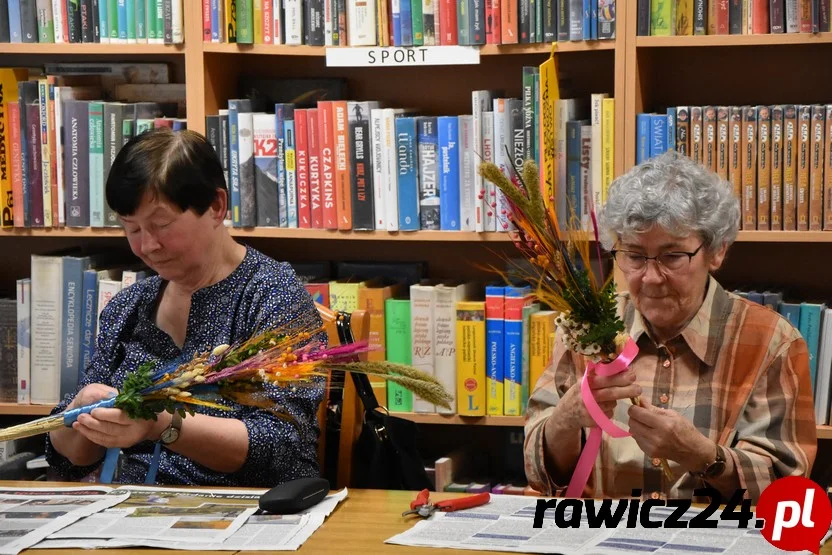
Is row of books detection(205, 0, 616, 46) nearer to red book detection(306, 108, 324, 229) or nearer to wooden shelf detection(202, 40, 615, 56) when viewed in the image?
wooden shelf detection(202, 40, 615, 56)

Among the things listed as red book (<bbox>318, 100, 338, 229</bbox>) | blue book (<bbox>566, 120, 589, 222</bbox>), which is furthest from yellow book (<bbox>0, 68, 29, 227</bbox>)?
blue book (<bbox>566, 120, 589, 222</bbox>)

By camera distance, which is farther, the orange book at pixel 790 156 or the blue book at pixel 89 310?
the blue book at pixel 89 310

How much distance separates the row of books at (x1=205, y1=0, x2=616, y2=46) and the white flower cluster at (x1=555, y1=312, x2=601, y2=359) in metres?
1.05

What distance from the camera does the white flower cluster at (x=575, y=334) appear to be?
66.7 inches

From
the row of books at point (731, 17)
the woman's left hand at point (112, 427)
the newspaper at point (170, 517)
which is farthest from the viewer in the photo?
the row of books at point (731, 17)

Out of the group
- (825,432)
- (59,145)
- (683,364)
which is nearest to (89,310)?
(59,145)

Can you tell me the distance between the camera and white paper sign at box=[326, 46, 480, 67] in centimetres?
263

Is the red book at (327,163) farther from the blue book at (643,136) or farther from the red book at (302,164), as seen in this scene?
the blue book at (643,136)

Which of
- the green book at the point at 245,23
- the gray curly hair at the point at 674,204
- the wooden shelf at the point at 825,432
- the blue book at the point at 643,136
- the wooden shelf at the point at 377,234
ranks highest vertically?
the green book at the point at 245,23

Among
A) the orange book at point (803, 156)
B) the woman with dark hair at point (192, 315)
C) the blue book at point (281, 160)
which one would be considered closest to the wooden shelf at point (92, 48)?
the blue book at point (281, 160)

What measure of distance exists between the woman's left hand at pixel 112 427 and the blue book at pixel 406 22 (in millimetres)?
1216

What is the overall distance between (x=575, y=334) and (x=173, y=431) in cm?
66

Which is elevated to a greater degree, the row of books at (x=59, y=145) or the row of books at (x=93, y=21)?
the row of books at (x=93, y=21)

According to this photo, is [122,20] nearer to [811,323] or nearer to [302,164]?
[302,164]
